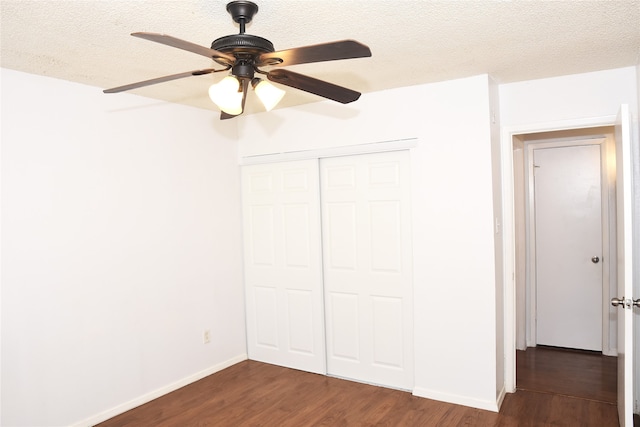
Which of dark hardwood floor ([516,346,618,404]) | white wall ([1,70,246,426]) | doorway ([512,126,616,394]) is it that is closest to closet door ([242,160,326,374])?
white wall ([1,70,246,426])

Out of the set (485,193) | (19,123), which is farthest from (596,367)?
(19,123)

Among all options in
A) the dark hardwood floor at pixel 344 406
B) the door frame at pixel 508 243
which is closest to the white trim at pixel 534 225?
the dark hardwood floor at pixel 344 406

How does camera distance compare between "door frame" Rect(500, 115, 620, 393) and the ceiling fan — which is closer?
the ceiling fan

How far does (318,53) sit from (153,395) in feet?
10.2

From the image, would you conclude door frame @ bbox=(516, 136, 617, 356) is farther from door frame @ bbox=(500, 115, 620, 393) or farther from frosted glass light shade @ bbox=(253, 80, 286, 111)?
frosted glass light shade @ bbox=(253, 80, 286, 111)

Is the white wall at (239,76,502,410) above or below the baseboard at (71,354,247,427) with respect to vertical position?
above

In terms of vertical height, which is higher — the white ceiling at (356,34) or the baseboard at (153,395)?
the white ceiling at (356,34)

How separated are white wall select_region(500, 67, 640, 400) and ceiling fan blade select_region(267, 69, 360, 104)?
6.24 ft

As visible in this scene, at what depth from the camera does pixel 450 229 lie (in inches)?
134

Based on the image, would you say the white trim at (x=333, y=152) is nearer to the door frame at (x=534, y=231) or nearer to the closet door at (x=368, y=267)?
the closet door at (x=368, y=267)

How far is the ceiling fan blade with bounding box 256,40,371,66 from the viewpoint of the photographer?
5.03ft

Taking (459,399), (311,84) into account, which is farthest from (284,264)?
(311,84)

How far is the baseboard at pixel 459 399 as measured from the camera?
10.8ft

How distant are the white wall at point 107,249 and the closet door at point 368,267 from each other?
3.31 feet
